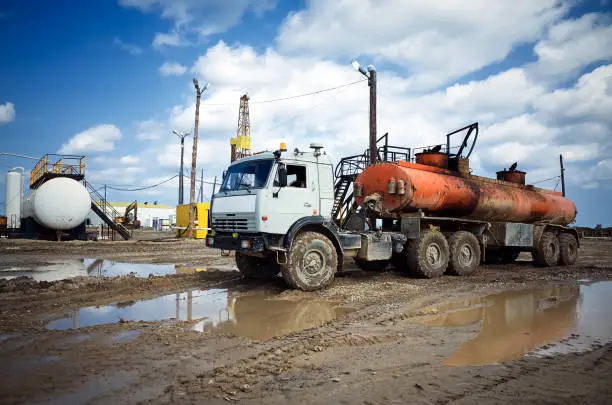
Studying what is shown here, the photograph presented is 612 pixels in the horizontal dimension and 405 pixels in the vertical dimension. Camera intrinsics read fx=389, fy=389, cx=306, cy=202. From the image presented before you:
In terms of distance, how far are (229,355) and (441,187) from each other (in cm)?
838

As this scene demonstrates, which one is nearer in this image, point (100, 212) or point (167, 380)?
point (167, 380)

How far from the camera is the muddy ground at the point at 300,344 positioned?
3572 mm

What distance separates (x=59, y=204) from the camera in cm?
2441

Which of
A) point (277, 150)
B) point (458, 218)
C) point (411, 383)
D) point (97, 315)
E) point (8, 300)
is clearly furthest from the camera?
point (458, 218)

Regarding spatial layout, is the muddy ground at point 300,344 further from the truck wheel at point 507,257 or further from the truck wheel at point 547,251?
the truck wheel at point 507,257

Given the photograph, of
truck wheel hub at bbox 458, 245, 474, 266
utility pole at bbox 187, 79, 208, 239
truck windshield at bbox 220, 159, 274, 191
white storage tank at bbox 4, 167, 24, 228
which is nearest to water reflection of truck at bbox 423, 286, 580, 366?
truck wheel hub at bbox 458, 245, 474, 266

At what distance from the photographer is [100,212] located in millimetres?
27438

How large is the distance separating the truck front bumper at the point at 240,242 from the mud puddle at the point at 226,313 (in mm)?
1003

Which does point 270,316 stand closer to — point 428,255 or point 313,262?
point 313,262

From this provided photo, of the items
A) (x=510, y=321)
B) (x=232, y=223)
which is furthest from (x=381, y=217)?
(x=510, y=321)

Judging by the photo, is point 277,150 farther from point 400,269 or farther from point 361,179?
point 400,269

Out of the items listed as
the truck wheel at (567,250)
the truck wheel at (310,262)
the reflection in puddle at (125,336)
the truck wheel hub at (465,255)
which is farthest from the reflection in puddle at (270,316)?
the truck wheel at (567,250)

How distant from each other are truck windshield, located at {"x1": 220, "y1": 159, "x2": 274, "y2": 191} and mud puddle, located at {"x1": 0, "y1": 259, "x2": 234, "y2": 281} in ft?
12.6

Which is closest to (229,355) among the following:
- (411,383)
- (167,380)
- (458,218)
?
(167,380)
